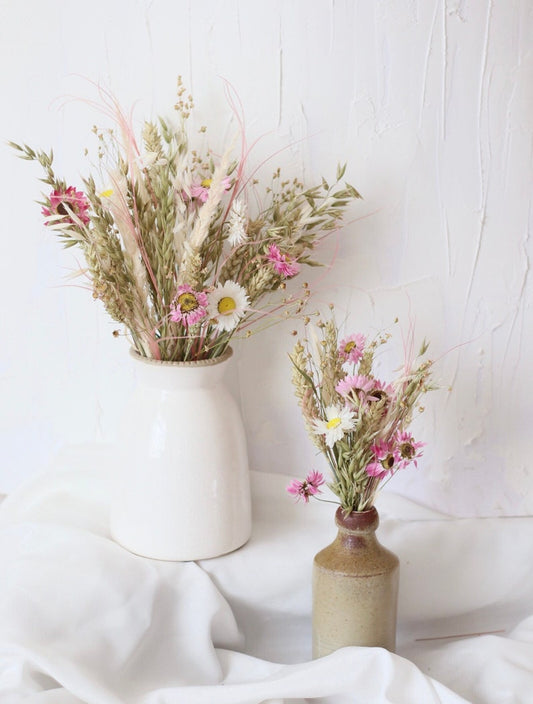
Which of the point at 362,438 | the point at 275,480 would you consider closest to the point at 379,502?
the point at 275,480

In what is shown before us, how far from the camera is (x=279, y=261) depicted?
43.0 inches

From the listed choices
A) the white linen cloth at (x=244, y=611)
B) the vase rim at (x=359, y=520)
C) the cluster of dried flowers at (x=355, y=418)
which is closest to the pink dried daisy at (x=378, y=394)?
the cluster of dried flowers at (x=355, y=418)

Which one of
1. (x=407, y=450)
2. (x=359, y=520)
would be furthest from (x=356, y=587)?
(x=407, y=450)

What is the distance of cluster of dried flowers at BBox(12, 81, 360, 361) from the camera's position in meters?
1.06

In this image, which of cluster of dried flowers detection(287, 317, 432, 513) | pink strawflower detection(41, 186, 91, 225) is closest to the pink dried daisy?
cluster of dried flowers detection(287, 317, 432, 513)

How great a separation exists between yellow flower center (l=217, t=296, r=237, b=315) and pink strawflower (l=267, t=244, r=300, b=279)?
0.23ft

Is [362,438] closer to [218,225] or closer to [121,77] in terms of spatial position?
[218,225]

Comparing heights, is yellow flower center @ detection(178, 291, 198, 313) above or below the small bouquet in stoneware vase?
above

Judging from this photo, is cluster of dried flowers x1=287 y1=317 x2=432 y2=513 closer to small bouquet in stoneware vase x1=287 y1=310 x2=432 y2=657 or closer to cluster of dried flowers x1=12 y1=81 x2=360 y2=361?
small bouquet in stoneware vase x1=287 y1=310 x2=432 y2=657

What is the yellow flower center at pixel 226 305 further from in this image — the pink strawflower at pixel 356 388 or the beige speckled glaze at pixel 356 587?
the beige speckled glaze at pixel 356 587

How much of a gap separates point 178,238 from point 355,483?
358 millimetres

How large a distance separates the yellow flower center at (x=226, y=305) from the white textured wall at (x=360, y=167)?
0.62ft

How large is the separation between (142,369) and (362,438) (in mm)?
290

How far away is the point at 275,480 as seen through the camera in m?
1.30
